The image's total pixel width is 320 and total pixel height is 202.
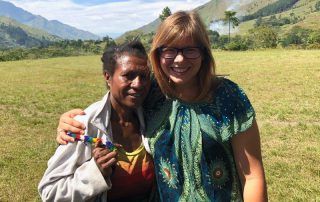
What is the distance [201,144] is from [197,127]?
4.3 inches

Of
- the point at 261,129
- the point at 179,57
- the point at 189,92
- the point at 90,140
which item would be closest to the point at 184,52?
the point at 179,57

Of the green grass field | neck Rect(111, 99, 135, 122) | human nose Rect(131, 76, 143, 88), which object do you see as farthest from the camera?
the green grass field

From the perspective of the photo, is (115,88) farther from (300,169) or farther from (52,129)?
(52,129)

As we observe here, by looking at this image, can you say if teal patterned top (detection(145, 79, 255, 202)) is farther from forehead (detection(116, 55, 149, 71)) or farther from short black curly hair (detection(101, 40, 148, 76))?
short black curly hair (detection(101, 40, 148, 76))

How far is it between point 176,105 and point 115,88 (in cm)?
43

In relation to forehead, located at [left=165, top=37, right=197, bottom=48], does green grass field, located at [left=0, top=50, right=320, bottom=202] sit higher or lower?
lower

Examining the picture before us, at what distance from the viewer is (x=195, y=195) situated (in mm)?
2623

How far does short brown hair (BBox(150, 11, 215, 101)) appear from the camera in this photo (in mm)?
2449

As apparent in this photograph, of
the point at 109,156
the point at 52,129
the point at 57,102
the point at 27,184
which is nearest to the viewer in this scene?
the point at 109,156

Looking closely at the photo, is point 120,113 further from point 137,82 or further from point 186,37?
point 186,37

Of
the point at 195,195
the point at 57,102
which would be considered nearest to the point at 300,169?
the point at 195,195

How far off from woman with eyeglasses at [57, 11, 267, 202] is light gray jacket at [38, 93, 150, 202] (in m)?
0.09

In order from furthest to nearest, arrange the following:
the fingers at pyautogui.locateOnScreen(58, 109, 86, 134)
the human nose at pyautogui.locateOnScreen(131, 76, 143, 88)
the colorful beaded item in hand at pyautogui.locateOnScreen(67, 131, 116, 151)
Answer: the human nose at pyautogui.locateOnScreen(131, 76, 143, 88) → the fingers at pyautogui.locateOnScreen(58, 109, 86, 134) → the colorful beaded item in hand at pyautogui.locateOnScreen(67, 131, 116, 151)

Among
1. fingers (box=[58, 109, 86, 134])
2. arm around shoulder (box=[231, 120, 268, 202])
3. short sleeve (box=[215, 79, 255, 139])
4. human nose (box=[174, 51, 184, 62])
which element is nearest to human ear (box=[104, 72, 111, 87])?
fingers (box=[58, 109, 86, 134])
